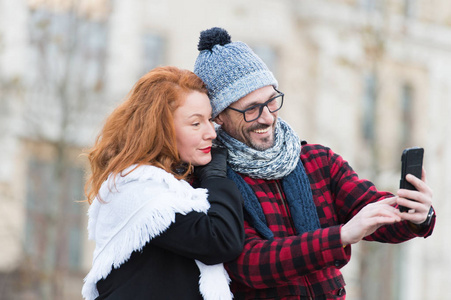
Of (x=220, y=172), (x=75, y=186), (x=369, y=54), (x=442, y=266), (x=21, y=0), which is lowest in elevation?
(x=442, y=266)

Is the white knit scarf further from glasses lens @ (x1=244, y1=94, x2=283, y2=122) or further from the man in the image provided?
glasses lens @ (x1=244, y1=94, x2=283, y2=122)

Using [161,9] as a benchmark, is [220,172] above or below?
below

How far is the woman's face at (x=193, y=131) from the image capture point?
11.4 feet

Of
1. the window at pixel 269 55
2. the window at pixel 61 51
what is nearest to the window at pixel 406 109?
the window at pixel 269 55

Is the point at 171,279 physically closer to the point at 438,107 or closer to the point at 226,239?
the point at 226,239

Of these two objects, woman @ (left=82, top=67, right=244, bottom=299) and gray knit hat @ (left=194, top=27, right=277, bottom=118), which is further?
gray knit hat @ (left=194, top=27, right=277, bottom=118)

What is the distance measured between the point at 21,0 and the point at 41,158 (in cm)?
294

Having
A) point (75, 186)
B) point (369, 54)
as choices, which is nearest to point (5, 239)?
point (75, 186)

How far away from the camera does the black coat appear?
321 centimetres

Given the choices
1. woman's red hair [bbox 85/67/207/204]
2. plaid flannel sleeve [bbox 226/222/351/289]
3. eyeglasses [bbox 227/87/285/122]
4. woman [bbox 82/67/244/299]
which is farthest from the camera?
eyeglasses [bbox 227/87/285/122]

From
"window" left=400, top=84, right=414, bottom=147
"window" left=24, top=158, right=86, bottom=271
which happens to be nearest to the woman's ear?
"window" left=24, top=158, right=86, bottom=271

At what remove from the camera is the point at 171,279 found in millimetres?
3320

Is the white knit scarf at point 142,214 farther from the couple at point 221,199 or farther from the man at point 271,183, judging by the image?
the man at point 271,183

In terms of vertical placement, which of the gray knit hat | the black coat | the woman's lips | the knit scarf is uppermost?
the gray knit hat
